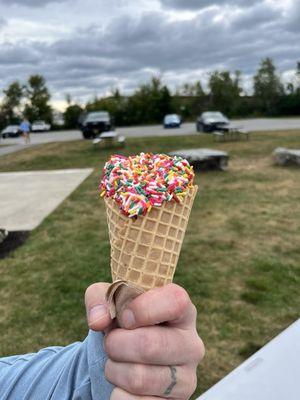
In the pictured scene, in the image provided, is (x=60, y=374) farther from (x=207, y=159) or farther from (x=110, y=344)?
(x=207, y=159)

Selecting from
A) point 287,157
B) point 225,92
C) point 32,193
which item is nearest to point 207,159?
point 287,157

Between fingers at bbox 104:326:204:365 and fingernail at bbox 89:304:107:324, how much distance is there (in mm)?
51

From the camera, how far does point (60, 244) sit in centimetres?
584

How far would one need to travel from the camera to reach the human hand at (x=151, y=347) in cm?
102

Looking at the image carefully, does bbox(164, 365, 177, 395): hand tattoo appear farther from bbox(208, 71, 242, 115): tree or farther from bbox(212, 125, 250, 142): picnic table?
bbox(208, 71, 242, 115): tree

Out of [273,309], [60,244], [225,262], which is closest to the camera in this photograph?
[273,309]

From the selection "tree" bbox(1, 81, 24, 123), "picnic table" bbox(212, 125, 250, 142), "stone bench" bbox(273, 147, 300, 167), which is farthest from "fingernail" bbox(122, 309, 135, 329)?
"tree" bbox(1, 81, 24, 123)

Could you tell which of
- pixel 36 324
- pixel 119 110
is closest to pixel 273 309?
pixel 36 324

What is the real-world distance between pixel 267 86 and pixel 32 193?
51.8 metres

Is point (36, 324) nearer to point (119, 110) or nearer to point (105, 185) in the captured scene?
point (105, 185)

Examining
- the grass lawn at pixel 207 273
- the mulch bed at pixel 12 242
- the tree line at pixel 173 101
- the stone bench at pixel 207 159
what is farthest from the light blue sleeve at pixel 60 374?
the tree line at pixel 173 101

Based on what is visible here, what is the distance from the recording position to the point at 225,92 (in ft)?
176

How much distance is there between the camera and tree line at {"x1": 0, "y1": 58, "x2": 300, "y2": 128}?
4847 cm

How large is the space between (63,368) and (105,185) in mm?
677
